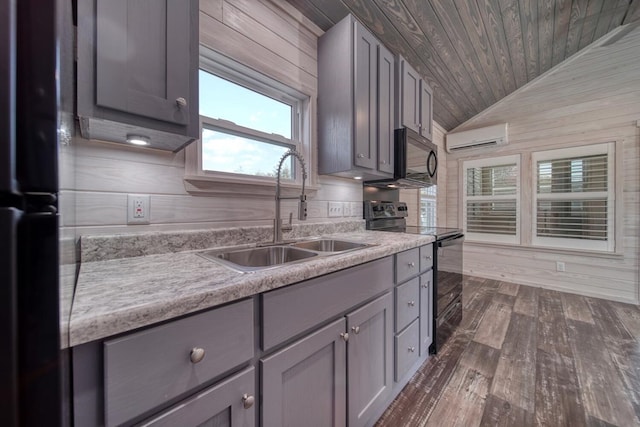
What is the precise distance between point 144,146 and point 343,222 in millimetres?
1400

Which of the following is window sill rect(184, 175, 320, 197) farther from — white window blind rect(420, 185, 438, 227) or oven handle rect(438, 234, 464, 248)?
white window blind rect(420, 185, 438, 227)

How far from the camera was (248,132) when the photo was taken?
1.47 m

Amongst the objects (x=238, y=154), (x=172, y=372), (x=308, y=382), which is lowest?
(x=308, y=382)

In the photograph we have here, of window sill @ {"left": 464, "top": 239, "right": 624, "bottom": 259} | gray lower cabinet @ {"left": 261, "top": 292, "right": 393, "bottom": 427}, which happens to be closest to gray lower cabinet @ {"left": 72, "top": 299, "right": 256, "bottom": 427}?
gray lower cabinet @ {"left": 261, "top": 292, "right": 393, "bottom": 427}

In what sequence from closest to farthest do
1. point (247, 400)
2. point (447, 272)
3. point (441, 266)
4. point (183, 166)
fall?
point (247, 400) < point (183, 166) < point (441, 266) < point (447, 272)

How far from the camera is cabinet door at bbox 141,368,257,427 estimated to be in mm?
570

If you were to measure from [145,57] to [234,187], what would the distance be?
0.67 m

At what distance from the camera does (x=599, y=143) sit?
3.03m

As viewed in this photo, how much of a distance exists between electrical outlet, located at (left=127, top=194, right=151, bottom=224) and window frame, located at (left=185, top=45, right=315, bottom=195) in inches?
7.4

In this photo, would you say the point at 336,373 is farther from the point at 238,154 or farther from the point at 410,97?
the point at 410,97

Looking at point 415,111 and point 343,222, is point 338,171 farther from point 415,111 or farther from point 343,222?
point 415,111

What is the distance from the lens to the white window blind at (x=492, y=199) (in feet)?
12.1

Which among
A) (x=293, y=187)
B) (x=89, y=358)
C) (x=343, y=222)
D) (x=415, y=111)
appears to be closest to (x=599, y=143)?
(x=415, y=111)

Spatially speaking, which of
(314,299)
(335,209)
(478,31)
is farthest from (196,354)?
(478,31)
